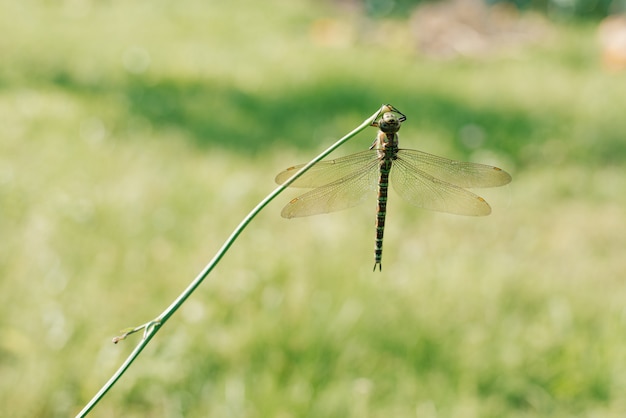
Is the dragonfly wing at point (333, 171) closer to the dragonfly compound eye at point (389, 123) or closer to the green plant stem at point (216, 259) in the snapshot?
the dragonfly compound eye at point (389, 123)

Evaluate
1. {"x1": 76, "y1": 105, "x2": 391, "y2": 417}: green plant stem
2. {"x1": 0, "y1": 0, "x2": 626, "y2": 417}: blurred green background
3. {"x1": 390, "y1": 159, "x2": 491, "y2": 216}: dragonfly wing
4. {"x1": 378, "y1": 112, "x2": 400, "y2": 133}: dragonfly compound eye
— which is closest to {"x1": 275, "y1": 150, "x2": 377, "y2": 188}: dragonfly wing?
{"x1": 390, "y1": 159, "x2": 491, "y2": 216}: dragonfly wing

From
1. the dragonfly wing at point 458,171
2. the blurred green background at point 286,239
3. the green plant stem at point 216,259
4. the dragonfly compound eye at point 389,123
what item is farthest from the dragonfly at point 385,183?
the blurred green background at point 286,239

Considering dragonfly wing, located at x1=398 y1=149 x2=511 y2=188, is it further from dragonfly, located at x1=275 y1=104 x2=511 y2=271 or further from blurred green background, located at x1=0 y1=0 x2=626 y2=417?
blurred green background, located at x1=0 y1=0 x2=626 y2=417

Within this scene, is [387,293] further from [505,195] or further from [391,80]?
[391,80]

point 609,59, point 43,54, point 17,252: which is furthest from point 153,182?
point 609,59

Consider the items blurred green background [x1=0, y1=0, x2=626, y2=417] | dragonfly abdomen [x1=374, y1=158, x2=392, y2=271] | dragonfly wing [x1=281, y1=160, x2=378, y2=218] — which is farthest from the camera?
blurred green background [x1=0, y1=0, x2=626, y2=417]

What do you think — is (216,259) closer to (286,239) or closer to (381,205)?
(381,205)
